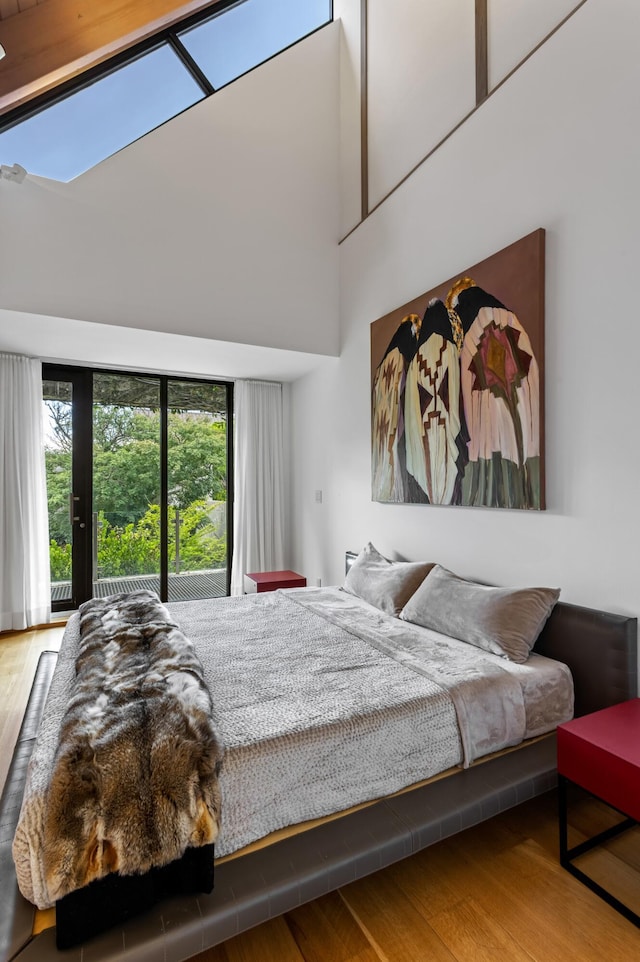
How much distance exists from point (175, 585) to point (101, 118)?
12.6 ft

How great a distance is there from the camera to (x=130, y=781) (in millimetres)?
1187

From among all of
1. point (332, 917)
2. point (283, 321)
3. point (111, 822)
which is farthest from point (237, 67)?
point (332, 917)

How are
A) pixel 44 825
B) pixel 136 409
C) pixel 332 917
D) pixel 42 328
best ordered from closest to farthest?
1. pixel 44 825
2. pixel 332 917
3. pixel 42 328
4. pixel 136 409

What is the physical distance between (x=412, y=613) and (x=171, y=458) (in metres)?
3.12

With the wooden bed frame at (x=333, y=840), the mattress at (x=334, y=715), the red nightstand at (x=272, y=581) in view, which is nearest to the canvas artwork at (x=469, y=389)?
the wooden bed frame at (x=333, y=840)

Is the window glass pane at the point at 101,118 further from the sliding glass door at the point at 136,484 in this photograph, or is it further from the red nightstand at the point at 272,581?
the red nightstand at the point at 272,581

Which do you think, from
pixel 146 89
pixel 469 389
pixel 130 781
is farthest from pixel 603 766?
pixel 146 89

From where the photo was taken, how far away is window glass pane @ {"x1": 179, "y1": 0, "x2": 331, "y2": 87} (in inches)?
Result: 137

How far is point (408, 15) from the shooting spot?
3215mm

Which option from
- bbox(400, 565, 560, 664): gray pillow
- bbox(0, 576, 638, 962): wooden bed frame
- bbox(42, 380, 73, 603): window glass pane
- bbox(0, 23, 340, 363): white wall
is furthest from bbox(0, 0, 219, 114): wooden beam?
bbox(400, 565, 560, 664): gray pillow

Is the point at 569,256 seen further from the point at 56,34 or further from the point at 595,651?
the point at 56,34

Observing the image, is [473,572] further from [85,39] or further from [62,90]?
[62,90]

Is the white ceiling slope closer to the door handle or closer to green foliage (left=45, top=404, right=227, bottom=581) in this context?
green foliage (left=45, top=404, right=227, bottom=581)

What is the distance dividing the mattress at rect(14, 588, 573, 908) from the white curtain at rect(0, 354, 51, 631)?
2.06 meters
